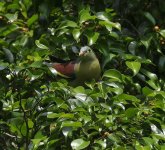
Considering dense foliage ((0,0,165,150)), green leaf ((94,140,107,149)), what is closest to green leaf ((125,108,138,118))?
dense foliage ((0,0,165,150))

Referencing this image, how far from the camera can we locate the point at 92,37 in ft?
11.0

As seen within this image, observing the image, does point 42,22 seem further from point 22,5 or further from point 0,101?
point 0,101

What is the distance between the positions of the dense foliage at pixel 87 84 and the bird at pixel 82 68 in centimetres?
6

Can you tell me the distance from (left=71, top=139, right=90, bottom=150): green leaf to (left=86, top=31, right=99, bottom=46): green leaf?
792 millimetres

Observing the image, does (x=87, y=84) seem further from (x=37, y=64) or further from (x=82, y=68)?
(x=37, y=64)

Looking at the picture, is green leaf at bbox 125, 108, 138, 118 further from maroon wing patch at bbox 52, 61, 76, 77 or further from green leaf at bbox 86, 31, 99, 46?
maroon wing patch at bbox 52, 61, 76, 77

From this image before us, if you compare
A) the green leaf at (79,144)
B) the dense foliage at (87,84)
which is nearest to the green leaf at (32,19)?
the dense foliage at (87,84)

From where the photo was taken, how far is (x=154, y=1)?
4289mm

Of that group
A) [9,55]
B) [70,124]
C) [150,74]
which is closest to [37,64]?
[9,55]

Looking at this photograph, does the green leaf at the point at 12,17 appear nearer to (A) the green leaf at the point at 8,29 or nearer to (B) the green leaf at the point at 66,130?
(A) the green leaf at the point at 8,29

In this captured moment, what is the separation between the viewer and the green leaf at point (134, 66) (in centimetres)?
337

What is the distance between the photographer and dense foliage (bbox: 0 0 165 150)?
9.39 ft

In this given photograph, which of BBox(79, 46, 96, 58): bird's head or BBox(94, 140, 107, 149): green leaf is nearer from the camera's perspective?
BBox(94, 140, 107, 149): green leaf

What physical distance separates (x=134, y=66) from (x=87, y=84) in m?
0.32
